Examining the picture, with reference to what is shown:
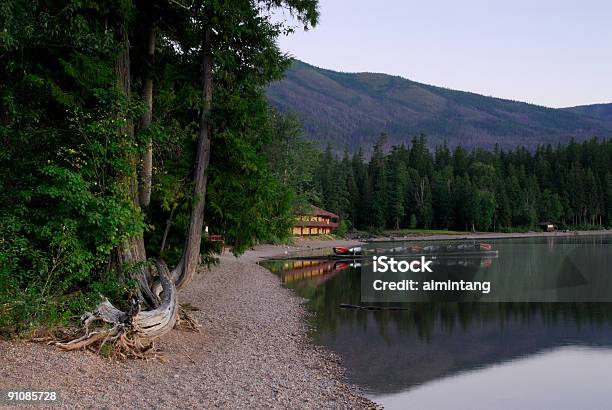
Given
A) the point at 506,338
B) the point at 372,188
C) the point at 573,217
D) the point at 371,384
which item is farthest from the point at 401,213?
the point at 371,384

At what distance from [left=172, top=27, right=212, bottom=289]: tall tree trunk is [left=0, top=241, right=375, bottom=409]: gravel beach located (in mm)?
1587

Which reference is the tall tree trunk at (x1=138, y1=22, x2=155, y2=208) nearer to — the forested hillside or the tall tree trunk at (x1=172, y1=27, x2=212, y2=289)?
the tall tree trunk at (x1=172, y1=27, x2=212, y2=289)

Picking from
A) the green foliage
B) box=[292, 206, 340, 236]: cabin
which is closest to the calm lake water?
the green foliage

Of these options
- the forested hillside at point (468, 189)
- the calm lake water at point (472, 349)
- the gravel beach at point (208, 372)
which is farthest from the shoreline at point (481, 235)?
the gravel beach at point (208, 372)

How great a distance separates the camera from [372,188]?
108 meters

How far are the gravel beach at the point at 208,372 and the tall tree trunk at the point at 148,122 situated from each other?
3.66 metres

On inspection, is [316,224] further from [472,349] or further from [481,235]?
[472,349]

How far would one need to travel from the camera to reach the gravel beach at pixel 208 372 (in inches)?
324

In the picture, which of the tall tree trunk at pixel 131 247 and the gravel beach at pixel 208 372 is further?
the tall tree trunk at pixel 131 247

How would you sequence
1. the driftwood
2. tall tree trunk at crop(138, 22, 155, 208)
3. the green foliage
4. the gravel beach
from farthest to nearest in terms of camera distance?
tall tree trunk at crop(138, 22, 155, 208) < the green foliage < the driftwood < the gravel beach

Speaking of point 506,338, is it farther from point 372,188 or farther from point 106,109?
point 372,188

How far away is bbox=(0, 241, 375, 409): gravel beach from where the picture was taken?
8219 millimetres

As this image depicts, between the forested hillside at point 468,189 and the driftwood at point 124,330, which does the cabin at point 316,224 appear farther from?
the driftwood at point 124,330

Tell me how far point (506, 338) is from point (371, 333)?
4.63 metres
